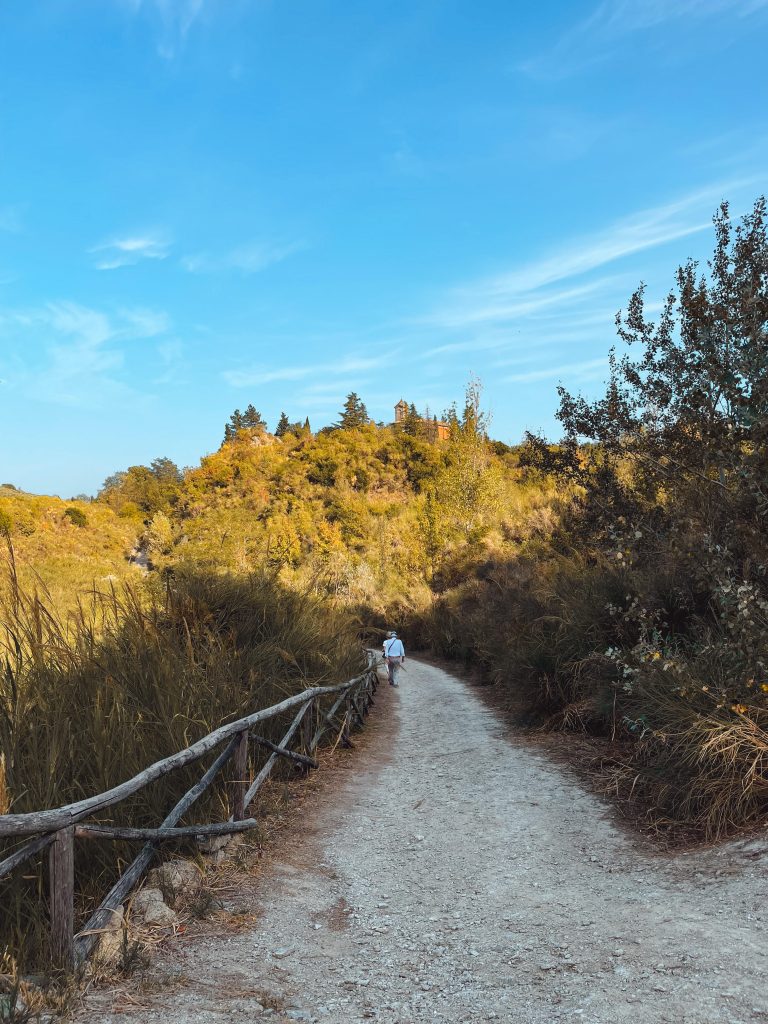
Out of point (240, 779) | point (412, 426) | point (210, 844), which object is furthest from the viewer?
point (412, 426)

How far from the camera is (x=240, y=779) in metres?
4.68

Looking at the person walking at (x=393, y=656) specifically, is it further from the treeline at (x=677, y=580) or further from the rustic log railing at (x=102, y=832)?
the rustic log railing at (x=102, y=832)

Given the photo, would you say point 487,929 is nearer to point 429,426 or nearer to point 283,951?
point 283,951

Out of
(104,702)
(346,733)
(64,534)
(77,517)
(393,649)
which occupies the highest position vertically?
(77,517)

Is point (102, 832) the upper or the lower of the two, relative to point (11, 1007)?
upper

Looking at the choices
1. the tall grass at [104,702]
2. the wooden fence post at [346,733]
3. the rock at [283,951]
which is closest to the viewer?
the rock at [283,951]

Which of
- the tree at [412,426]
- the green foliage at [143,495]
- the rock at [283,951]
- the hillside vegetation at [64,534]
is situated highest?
the tree at [412,426]

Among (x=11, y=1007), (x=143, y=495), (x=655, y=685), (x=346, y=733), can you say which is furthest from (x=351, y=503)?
(x=11, y=1007)

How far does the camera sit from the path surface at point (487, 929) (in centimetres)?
271

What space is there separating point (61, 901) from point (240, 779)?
2076 mm

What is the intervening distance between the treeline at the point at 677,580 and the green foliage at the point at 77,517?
26.6 meters

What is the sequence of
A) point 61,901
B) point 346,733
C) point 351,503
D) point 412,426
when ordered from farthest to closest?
point 412,426, point 351,503, point 346,733, point 61,901

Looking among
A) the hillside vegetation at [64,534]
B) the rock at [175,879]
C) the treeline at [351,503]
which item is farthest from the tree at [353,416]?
the rock at [175,879]

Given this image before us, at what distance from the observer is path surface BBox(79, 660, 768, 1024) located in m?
2.71
